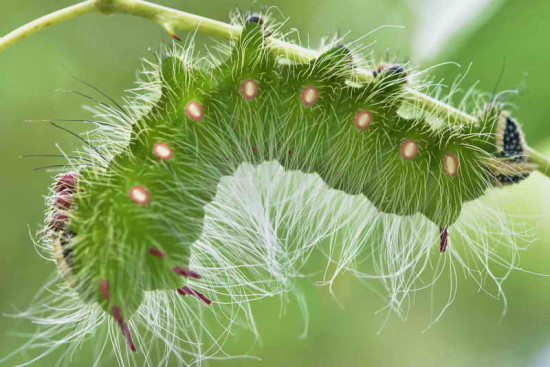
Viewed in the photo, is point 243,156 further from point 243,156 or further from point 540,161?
point 540,161

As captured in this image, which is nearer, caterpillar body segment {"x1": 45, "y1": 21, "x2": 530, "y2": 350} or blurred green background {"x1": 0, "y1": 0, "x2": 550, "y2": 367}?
caterpillar body segment {"x1": 45, "y1": 21, "x2": 530, "y2": 350}

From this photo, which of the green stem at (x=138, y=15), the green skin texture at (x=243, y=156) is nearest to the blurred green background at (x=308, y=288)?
the green skin texture at (x=243, y=156)

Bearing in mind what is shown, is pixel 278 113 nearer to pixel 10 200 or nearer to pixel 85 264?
pixel 85 264

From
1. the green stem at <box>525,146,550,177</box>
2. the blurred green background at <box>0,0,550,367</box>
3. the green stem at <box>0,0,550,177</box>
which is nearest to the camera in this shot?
the green stem at <box>0,0,550,177</box>

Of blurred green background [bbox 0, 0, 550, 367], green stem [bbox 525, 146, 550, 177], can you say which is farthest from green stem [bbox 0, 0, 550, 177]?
blurred green background [bbox 0, 0, 550, 367]

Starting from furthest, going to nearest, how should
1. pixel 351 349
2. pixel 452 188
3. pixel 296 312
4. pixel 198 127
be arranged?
pixel 351 349 < pixel 296 312 < pixel 452 188 < pixel 198 127

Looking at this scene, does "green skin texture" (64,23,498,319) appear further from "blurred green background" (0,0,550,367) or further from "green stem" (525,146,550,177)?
"blurred green background" (0,0,550,367)

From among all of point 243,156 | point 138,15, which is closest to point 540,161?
point 243,156

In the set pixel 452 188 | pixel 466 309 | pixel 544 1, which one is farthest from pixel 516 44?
pixel 466 309
